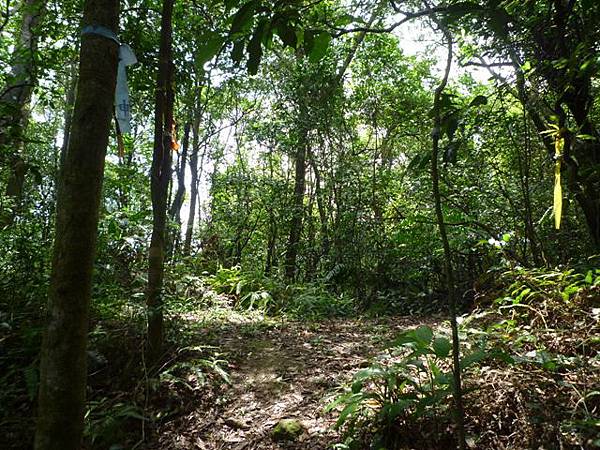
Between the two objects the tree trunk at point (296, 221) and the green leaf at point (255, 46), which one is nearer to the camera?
the green leaf at point (255, 46)

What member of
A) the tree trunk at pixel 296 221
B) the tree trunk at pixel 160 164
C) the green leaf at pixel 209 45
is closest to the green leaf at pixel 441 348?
the green leaf at pixel 209 45

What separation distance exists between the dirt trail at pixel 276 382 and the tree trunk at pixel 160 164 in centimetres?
89

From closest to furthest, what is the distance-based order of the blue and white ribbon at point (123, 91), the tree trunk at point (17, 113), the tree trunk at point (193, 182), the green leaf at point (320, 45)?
the green leaf at point (320, 45) < the blue and white ribbon at point (123, 91) < the tree trunk at point (17, 113) < the tree trunk at point (193, 182)

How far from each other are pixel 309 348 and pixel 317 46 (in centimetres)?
370

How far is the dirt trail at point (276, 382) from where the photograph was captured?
306 centimetres

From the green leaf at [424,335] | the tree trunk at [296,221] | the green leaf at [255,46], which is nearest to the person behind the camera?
the green leaf at [255,46]

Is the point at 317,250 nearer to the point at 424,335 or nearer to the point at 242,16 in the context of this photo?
the point at 424,335

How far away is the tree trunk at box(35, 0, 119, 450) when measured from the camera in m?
1.73

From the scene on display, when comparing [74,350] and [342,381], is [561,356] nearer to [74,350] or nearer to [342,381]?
[342,381]

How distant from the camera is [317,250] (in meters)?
8.88

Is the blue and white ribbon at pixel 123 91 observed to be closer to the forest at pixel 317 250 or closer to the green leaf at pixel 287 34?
the forest at pixel 317 250

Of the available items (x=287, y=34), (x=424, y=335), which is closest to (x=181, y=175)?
(x=424, y=335)

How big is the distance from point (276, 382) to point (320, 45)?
3106 millimetres

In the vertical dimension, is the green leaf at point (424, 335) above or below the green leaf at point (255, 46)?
below
